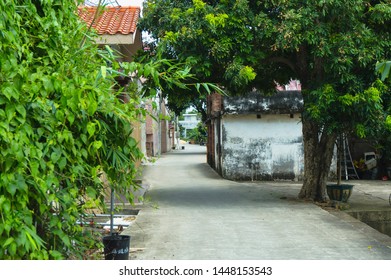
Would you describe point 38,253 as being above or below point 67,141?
below

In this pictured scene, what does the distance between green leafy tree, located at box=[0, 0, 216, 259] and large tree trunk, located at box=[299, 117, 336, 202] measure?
9.25 metres

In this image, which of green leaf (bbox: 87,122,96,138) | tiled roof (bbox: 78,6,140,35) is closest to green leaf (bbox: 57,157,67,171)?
green leaf (bbox: 87,122,96,138)

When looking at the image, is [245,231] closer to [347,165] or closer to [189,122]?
[347,165]

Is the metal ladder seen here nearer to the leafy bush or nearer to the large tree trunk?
the large tree trunk

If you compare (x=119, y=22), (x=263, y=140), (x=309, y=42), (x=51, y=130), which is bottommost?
(x=263, y=140)

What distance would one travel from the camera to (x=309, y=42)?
10555mm

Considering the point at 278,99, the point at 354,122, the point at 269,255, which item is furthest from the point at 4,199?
the point at 278,99

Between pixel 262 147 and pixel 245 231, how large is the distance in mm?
10968

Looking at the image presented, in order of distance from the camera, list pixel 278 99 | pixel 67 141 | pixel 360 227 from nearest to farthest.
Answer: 1. pixel 67 141
2. pixel 360 227
3. pixel 278 99

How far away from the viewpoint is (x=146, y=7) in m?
13.0

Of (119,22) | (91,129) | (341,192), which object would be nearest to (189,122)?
(341,192)

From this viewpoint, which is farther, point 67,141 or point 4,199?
point 67,141
